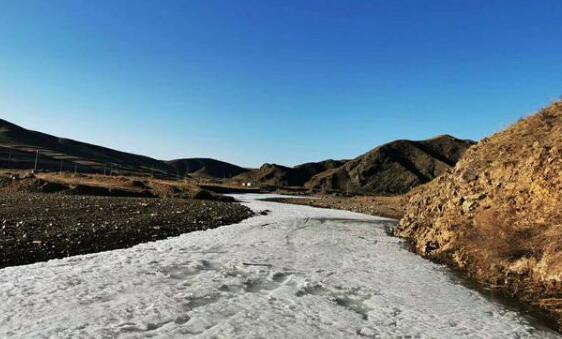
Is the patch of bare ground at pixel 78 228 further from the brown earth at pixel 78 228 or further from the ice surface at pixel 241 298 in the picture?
the ice surface at pixel 241 298

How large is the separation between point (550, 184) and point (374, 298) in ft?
29.5

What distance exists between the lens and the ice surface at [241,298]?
35.4 ft

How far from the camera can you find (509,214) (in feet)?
62.7

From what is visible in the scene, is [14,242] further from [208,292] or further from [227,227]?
[227,227]

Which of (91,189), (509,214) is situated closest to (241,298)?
(509,214)

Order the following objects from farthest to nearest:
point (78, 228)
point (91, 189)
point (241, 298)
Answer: point (91, 189) → point (78, 228) → point (241, 298)

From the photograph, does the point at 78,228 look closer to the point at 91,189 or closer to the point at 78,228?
the point at 78,228

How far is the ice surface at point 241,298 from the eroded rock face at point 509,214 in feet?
5.30

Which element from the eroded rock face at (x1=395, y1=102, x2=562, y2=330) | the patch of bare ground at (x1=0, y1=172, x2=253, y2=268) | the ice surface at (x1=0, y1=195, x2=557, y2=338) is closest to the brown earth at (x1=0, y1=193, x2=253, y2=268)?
the patch of bare ground at (x1=0, y1=172, x2=253, y2=268)

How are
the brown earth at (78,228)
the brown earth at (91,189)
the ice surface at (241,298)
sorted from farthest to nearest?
the brown earth at (91,189)
the brown earth at (78,228)
the ice surface at (241,298)

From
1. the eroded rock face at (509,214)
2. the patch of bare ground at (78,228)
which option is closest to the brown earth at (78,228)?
the patch of bare ground at (78,228)

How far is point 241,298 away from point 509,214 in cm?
1195

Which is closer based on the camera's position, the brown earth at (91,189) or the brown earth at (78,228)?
the brown earth at (78,228)

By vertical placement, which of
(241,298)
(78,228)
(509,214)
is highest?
(509,214)
